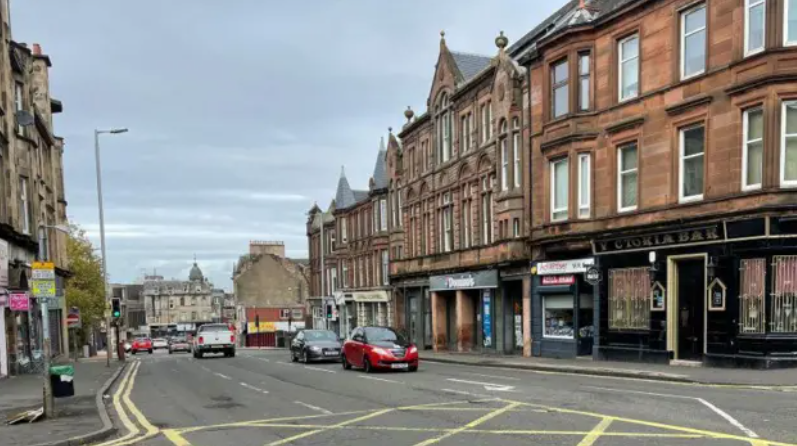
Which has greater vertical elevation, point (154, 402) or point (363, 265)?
point (363, 265)

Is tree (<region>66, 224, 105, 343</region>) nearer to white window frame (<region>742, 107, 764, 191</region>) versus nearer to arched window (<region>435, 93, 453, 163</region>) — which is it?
arched window (<region>435, 93, 453, 163</region>)

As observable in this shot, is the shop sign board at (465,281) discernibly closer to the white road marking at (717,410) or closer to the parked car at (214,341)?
the parked car at (214,341)

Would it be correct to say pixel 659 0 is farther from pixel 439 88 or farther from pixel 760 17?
pixel 439 88

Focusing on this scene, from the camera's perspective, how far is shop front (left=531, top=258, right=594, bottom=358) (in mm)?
25000

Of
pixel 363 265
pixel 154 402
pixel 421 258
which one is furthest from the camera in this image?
pixel 363 265

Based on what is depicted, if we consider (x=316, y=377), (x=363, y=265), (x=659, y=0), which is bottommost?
(x=316, y=377)

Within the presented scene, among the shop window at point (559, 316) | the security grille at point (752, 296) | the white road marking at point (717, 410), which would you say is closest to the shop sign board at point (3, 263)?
the white road marking at point (717, 410)

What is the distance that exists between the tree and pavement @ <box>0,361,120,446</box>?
37.6 metres

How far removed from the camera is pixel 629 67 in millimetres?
23109

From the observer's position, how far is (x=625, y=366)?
20.8 metres

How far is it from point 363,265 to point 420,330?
15.1 metres

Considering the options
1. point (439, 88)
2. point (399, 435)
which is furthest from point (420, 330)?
point (399, 435)

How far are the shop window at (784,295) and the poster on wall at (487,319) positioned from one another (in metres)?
15.0

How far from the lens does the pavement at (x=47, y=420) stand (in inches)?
419
